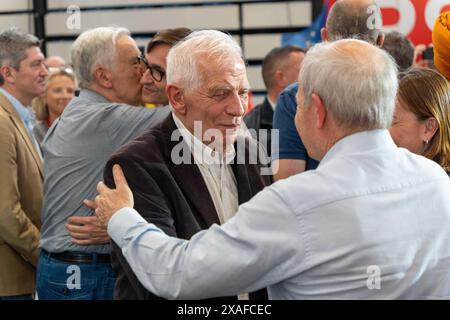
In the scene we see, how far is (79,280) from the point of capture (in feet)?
9.33

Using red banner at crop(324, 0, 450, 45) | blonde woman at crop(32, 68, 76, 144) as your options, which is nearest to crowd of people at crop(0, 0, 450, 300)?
blonde woman at crop(32, 68, 76, 144)

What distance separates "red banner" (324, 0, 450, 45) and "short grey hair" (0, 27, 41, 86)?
3354 mm

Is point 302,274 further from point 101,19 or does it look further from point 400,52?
point 101,19

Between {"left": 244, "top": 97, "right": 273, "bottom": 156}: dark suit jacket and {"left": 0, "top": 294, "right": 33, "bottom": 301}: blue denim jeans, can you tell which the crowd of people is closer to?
{"left": 0, "top": 294, "right": 33, "bottom": 301}: blue denim jeans

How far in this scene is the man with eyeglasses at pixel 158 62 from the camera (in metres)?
2.86

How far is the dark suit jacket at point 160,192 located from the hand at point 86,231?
1.71ft

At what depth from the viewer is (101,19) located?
773 cm

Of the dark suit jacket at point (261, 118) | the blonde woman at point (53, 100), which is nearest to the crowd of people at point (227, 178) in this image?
the dark suit jacket at point (261, 118)

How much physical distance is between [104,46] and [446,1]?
13.6 ft

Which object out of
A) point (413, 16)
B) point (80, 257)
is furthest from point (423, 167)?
point (413, 16)

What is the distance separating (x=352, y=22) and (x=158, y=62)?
2.44 ft

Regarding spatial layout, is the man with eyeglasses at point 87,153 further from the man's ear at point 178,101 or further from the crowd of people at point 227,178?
the man's ear at point 178,101

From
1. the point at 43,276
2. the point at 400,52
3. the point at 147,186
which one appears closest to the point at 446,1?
the point at 400,52

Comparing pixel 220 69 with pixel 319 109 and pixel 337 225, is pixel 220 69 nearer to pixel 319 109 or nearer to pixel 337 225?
pixel 319 109
